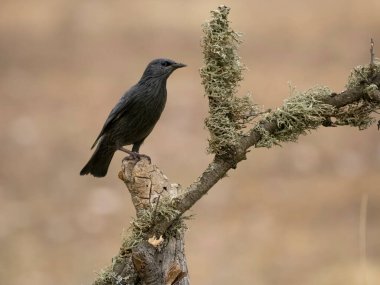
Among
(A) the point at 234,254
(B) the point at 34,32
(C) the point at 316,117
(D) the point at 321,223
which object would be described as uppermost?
(B) the point at 34,32

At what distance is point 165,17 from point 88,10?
162 centimetres

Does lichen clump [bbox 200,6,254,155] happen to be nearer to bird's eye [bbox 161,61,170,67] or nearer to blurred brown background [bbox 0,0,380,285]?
bird's eye [bbox 161,61,170,67]

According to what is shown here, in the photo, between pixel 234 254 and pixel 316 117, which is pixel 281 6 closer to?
pixel 234 254

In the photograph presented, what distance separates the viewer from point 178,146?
53.6ft

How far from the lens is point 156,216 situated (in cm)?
549

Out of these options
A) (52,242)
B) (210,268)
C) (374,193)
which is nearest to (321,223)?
(374,193)

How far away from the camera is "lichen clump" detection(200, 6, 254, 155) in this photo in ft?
17.9

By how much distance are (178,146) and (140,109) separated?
30.6 feet

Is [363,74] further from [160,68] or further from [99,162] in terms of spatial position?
[99,162]

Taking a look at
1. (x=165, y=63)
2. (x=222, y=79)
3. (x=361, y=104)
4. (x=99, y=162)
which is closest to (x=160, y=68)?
(x=165, y=63)

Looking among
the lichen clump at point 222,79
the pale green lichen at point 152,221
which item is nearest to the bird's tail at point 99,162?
the pale green lichen at point 152,221

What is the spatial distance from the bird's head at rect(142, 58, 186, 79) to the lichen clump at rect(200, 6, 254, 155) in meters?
1.44

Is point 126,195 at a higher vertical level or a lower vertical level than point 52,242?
higher

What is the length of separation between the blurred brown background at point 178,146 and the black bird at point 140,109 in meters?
2.30
